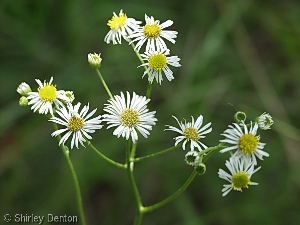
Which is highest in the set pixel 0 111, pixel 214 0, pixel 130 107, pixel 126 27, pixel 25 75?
pixel 214 0

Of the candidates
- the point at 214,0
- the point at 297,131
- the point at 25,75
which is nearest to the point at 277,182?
the point at 297,131

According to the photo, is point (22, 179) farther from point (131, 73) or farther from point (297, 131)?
point (297, 131)

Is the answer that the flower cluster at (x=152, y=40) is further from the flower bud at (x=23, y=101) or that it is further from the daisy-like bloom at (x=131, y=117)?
the flower bud at (x=23, y=101)

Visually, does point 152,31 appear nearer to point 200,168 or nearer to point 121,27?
point 121,27

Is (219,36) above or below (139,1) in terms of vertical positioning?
below

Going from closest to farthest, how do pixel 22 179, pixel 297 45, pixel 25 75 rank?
1. pixel 22 179
2. pixel 25 75
3. pixel 297 45

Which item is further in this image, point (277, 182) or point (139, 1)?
point (139, 1)

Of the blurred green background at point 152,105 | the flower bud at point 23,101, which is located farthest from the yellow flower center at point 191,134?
the blurred green background at point 152,105
